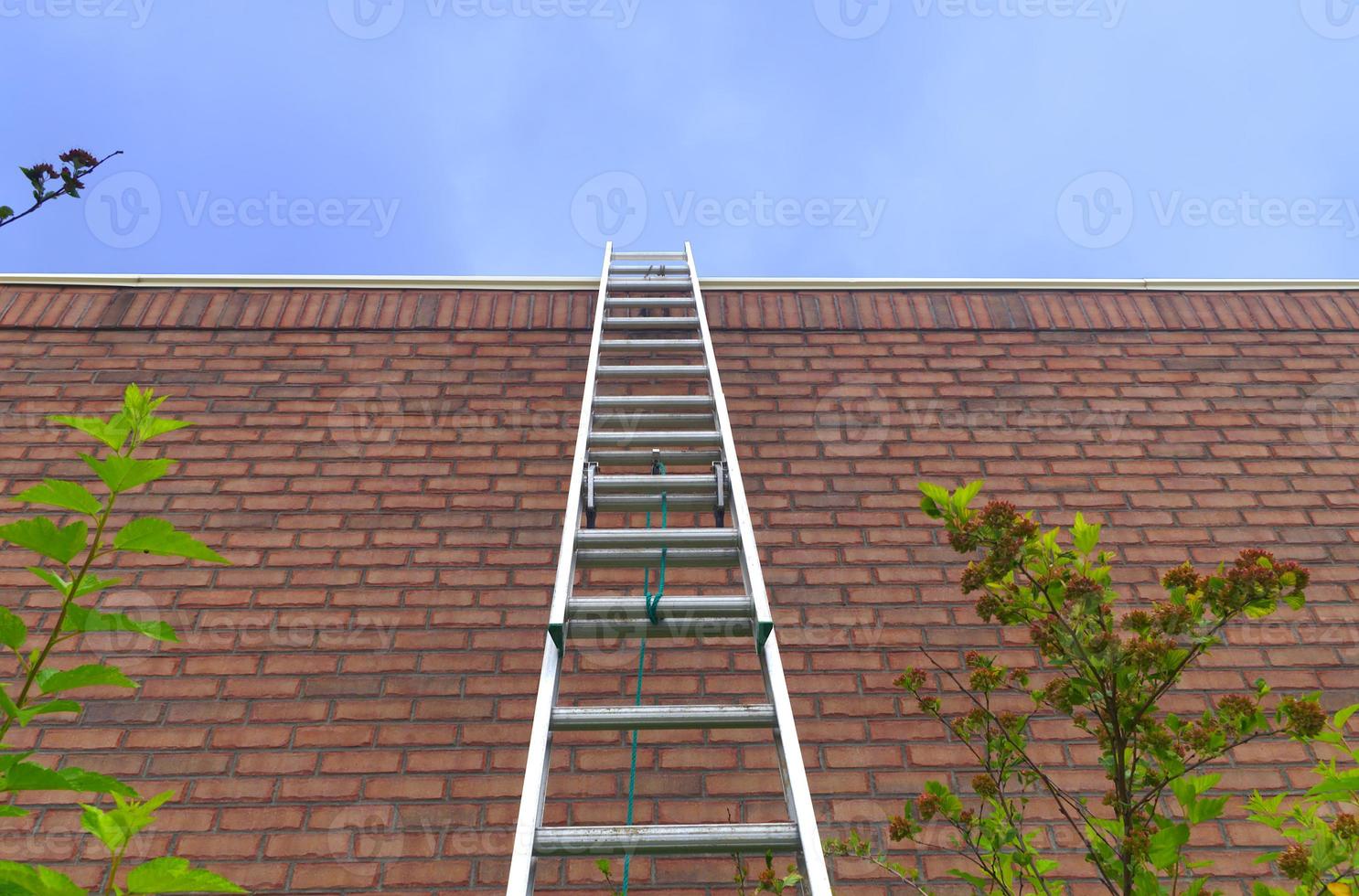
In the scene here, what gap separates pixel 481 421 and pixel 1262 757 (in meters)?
3.10

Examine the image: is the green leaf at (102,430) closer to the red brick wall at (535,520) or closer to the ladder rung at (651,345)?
the red brick wall at (535,520)

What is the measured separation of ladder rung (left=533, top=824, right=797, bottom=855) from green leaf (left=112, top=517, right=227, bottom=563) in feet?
2.53

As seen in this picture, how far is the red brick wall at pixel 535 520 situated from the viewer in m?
3.09

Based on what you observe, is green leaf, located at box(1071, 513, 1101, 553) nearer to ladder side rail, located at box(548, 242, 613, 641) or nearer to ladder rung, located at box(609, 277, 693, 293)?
ladder side rail, located at box(548, 242, 613, 641)

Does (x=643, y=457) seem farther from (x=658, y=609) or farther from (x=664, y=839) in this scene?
(x=664, y=839)

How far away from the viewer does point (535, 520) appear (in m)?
3.86

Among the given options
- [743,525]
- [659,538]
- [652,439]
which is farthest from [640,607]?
[652,439]

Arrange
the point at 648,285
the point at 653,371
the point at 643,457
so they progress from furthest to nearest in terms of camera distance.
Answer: the point at 648,285 < the point at 653,371 < the point at 643,457

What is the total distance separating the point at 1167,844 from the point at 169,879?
1540 millimetres

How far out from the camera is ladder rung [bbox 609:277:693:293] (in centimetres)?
452

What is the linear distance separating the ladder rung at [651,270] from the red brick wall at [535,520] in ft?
0.93

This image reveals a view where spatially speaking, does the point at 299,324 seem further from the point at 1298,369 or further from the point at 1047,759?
the point at 1298,369

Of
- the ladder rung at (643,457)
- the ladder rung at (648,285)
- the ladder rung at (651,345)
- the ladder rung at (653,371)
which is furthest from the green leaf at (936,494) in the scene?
the ladder rung at (648,285)

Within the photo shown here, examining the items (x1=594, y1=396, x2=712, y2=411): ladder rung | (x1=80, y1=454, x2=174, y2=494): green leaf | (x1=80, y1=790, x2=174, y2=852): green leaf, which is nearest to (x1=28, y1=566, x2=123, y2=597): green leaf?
(x1=80, y1=454, x2=174, y2=494): green leaf
